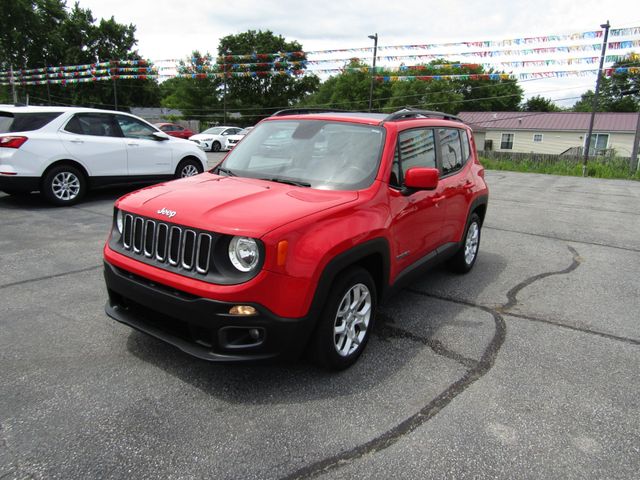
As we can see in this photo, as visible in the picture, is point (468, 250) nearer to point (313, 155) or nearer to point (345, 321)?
point (313, 155)

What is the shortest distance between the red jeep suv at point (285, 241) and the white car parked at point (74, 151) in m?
5.22

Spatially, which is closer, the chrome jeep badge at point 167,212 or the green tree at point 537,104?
the chrome jeep badge at point 167,212

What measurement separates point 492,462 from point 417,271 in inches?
74.8

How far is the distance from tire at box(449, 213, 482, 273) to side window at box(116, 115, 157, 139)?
6.75m

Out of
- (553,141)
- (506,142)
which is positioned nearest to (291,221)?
(553,141)

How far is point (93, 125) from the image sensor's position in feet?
27.7

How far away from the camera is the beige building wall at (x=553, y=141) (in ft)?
145

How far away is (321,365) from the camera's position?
302 cm

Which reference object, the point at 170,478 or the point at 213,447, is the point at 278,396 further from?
the point at 170,478

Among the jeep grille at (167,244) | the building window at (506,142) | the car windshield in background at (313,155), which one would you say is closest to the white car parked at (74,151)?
the car windshield in background at (313,155)

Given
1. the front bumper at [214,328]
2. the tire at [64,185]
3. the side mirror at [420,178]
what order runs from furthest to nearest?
the tire at [64,185]
the side mirror at [420,178]
the front bumper at [214,328]

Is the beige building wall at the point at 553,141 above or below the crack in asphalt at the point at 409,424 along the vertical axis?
above

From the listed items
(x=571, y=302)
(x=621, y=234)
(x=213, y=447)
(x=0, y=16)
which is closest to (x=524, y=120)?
(x=621, y=234)

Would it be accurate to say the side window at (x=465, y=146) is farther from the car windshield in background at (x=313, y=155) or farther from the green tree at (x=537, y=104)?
the green tree at (x=537, y=104)
